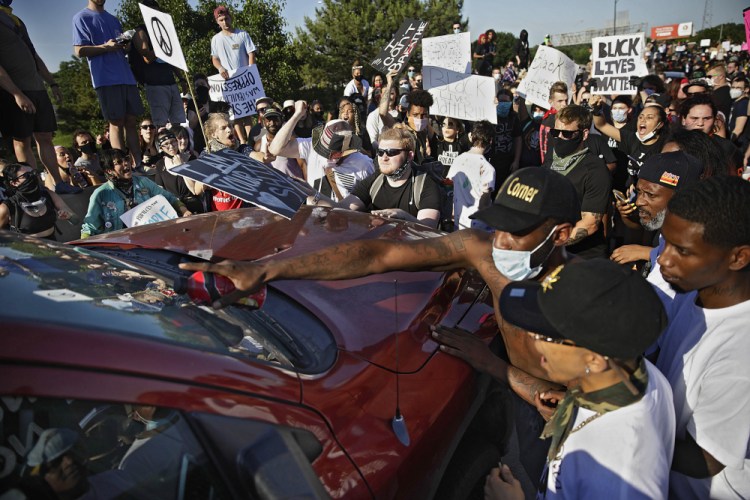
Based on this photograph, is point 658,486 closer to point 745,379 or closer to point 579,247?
point 745,379

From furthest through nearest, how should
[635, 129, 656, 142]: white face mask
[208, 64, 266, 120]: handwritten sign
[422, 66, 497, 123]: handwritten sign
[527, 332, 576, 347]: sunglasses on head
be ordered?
[208, 64, 266, 120]: handwritten sign
[422, 66, 497, 123]: handwritten sign
[635, 129, 656, 142]: white face mask
[527, 332, 576, 347]: sunglasses on head

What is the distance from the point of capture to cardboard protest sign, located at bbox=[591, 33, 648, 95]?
7.05 m

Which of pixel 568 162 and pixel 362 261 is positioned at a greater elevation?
pixel 362 261

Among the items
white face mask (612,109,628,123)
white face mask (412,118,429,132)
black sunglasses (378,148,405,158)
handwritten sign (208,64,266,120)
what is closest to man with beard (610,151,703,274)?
black sunglasses (378,148,405,158)

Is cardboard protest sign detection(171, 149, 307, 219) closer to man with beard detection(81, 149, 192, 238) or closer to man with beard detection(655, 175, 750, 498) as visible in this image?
A: man with beard detection(655, 175, 750, 498)

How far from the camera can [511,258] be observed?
7.74 ft

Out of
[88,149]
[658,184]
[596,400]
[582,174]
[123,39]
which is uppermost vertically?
[123,39]

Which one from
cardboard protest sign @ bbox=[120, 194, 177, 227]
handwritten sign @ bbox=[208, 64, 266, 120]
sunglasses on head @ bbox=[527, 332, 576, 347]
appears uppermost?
handwritten sign @ bbox=[208, 64, 266, 120]

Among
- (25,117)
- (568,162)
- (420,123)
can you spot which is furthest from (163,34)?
(568,162)

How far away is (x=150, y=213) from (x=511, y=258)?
268 centimetres

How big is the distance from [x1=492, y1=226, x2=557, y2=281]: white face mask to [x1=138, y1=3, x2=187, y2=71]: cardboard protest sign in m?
4.77

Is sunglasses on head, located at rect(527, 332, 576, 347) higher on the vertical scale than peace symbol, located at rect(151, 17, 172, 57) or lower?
lower

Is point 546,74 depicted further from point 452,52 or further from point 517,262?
point 517,262

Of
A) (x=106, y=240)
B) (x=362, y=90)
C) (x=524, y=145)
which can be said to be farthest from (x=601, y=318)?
(x=362, y=90)
